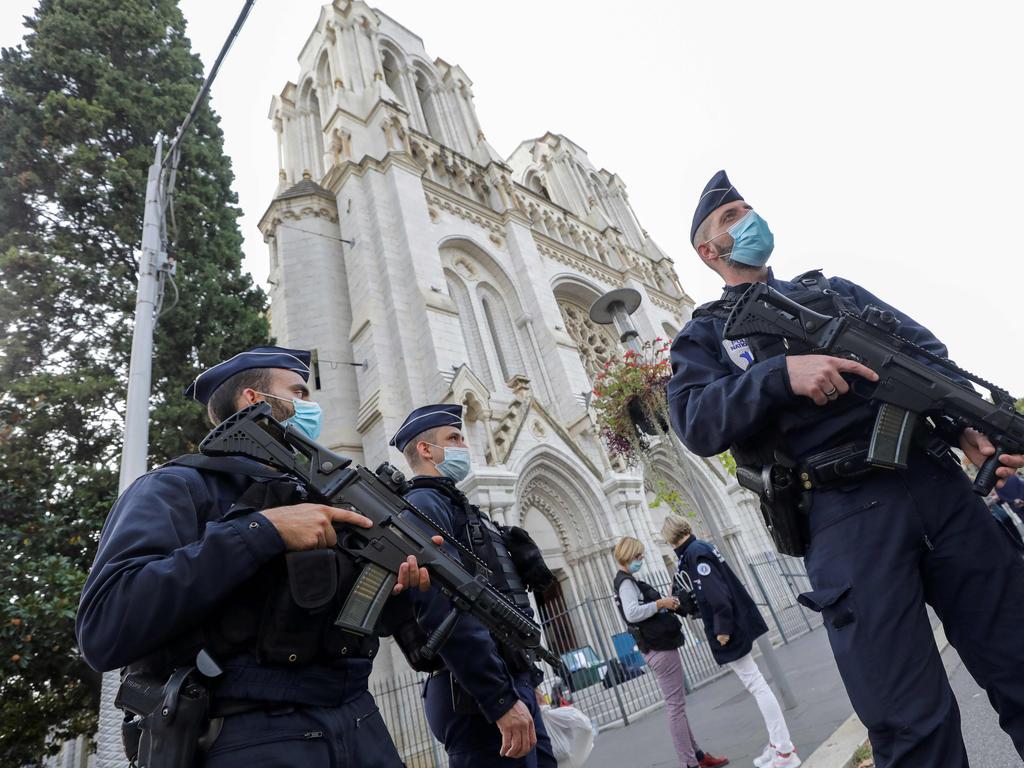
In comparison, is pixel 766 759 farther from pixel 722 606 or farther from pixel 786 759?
pixel 722 606

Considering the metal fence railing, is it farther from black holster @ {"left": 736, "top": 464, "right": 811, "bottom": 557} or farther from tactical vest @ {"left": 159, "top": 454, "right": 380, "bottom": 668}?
tactical vest @ {"left": 159, "top": 454, "right": 380, "bottom": 668}

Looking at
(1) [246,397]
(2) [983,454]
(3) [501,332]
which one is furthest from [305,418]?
(3) [501,332]

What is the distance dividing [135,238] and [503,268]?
1028 cm

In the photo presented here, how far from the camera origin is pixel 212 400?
2.16m

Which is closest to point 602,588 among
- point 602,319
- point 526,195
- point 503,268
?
point 602,319

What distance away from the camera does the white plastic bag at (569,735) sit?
2.83 metres

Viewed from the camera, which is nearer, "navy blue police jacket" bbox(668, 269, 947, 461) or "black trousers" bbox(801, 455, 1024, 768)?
"black trousers" bbox(801, 455, 1024, 768)

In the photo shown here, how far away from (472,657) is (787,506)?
1.32 meters

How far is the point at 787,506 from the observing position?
1.86 metres

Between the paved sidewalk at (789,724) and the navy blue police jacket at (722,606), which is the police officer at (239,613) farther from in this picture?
the navy blue police jacket at (722,606)

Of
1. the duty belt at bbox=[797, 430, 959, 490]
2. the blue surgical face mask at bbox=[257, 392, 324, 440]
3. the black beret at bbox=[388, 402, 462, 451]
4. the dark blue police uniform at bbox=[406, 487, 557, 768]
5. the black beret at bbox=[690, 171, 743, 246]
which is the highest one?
the black beret at bbox=[690, 171, 743, 246]

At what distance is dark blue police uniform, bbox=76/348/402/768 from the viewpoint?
51.9 inches

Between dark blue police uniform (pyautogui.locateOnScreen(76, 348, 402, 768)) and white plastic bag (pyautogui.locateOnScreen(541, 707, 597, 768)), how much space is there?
1.53 m

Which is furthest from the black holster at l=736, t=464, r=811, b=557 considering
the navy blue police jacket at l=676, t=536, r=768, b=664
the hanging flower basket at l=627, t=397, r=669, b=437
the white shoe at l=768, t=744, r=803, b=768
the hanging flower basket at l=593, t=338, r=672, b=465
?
the hanging flower basket at l=627, t=397, r=669, b=437
